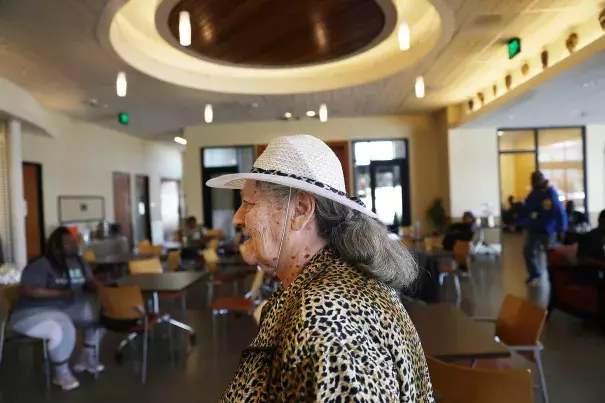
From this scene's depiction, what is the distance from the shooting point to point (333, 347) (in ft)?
2.95

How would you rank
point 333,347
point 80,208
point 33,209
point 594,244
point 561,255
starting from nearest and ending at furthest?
point 333,347
point 594,244
point 561,255
point 33,209
point 80,208

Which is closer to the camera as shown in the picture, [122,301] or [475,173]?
[122,301]

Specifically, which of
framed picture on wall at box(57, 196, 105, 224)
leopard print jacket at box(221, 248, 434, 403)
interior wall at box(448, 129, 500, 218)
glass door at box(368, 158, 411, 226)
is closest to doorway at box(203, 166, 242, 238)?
framed picture on wall at box(57, 196, 105, 224)

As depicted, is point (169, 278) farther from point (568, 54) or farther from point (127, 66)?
point (568, 54)

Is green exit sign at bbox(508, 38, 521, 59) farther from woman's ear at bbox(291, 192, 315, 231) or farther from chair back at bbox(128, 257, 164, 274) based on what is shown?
woman's ear at bbox(291, 192, 315, 231)

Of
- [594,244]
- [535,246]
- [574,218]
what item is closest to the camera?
[594,244]

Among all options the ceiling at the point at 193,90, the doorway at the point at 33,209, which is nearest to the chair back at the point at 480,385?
the ceiling at the point at 193,90

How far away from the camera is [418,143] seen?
1222 cm

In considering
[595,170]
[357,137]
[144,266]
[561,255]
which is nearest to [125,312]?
[144,266]

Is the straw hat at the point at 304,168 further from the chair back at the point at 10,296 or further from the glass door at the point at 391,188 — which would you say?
the glass door at the point at 391,188

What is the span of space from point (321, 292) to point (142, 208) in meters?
14.1

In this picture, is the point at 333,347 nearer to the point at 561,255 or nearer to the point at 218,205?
the point at 561,255

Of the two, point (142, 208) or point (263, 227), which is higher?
point (263, 227)

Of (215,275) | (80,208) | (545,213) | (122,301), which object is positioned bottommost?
(215,275)
